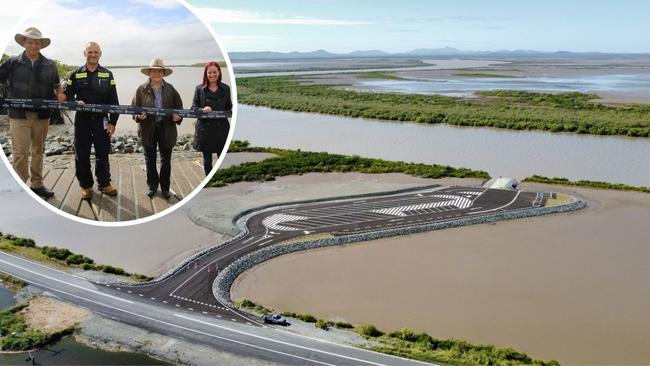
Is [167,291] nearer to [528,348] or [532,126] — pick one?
[528,348]

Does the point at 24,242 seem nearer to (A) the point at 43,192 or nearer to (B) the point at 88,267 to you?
(B) the point at 88,267

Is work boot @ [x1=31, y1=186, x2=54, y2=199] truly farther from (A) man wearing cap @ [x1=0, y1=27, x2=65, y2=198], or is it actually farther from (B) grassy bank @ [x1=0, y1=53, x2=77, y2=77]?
(B) grassy bank @ [x1=0, y1=53, x2=77, y2=77]

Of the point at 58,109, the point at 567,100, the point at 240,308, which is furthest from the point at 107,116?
the point at 567,100

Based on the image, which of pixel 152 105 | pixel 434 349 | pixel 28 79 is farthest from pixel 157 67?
pixel 434 349

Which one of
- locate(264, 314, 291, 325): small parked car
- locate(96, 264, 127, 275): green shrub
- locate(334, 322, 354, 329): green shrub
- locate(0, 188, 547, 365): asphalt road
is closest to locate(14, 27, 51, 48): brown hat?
locate(0, 188, 547, 365): asphalt road

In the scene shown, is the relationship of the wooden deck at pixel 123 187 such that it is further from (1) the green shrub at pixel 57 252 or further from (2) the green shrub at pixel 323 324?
(1) the green shrub at pixel 57 252
